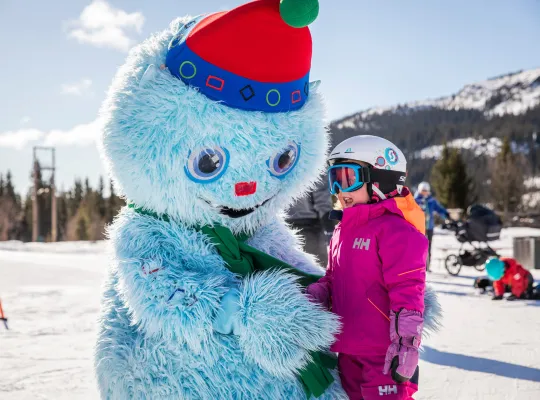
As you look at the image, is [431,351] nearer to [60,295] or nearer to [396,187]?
[396,187]

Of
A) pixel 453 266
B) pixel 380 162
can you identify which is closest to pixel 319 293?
pixel 380 162

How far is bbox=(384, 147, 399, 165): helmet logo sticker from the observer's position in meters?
2.17

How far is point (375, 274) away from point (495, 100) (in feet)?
679

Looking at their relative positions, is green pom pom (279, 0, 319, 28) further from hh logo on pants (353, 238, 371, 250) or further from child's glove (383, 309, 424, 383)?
child's glove (383, 309, 424, 383)

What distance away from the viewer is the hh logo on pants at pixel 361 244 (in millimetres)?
2010

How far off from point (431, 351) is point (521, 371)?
80cm

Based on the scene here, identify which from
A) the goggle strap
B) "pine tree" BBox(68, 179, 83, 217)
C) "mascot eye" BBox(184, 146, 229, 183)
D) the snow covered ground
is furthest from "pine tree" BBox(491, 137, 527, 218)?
"pine tree" BBox(68, 179, 83, 217)

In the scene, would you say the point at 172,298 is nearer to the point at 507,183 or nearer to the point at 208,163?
the point at 208,163

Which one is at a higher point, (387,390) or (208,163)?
(208,163)

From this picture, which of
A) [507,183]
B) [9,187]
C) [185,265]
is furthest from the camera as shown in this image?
[9,187]

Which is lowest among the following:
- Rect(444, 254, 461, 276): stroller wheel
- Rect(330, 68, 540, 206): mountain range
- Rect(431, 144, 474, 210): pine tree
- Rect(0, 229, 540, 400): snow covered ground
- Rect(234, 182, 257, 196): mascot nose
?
Rect(0, 229, 540, 400): snow covered ground

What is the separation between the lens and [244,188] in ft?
6.78

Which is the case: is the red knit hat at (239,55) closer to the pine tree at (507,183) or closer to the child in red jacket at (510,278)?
the child in red jacket at (510,278)

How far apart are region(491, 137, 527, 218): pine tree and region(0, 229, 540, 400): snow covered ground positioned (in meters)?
35.5
